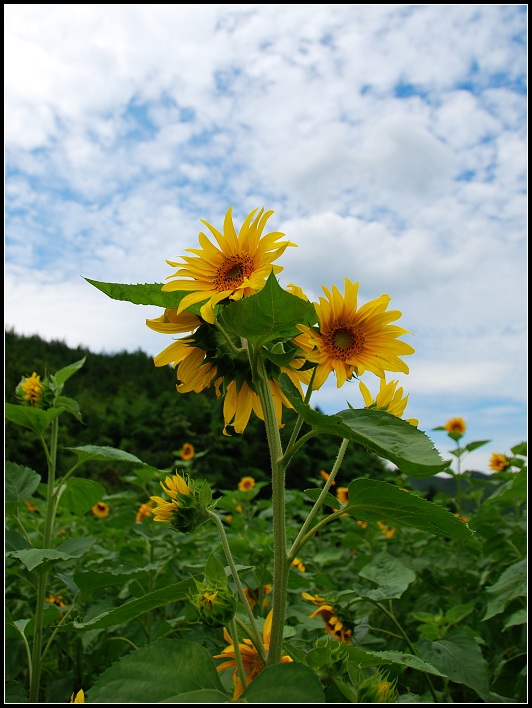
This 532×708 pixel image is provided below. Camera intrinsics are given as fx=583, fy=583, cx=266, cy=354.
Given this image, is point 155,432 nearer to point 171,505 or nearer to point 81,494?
point 81,494

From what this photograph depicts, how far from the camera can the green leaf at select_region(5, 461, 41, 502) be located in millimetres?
1905

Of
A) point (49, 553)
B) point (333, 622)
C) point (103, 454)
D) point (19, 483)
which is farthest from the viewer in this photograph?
point (19, 483)

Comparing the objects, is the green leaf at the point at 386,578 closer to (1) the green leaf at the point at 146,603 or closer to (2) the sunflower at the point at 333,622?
(2) the sunflower at the point at 333,622

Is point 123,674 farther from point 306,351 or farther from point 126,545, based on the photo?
point 126,545

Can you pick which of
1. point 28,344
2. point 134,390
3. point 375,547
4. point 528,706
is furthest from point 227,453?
point 528,706

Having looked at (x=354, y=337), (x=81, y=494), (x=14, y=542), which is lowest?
(x=14, y=542)

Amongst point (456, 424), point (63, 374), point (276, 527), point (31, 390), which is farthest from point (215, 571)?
point (456, 424)

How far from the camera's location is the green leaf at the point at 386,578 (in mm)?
1625

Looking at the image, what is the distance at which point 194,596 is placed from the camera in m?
0.77

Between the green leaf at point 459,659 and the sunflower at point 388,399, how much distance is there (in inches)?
33.9

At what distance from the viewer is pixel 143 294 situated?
0.90 m

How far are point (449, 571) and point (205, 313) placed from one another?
264 centimetres

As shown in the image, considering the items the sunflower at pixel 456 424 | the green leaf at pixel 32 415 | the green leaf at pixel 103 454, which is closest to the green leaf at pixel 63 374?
the green leaf at pixel 32 415

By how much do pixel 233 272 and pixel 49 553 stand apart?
959 millimetres
